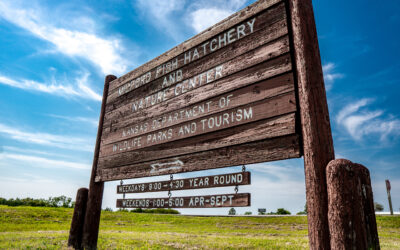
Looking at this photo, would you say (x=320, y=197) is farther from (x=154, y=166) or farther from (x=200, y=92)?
(x=154, y=166)

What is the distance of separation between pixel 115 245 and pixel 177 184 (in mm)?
3257

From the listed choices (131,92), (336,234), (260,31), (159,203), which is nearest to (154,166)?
(159,203)

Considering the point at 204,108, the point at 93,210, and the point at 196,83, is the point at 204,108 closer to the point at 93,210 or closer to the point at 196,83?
the point at 196,83

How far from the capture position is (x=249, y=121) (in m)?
4.34

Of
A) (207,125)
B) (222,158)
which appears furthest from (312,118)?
(207,125)

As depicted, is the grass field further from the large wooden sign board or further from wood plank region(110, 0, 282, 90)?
wood plank region(110, 0, 282, 90)

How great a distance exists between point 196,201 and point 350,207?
8.53 feet

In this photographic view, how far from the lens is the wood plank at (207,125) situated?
404cm

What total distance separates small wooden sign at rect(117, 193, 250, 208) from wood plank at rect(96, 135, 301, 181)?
0.50 meters

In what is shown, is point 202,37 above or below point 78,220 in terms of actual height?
above

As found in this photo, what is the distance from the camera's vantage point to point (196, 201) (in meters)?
4.84

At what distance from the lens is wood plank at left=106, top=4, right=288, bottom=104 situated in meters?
4.38

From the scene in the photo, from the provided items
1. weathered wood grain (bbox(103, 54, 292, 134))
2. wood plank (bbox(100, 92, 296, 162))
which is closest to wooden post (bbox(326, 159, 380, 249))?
wood plank (bbox(100, 92, 296, 162))

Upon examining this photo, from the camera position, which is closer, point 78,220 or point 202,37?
point 202,37
